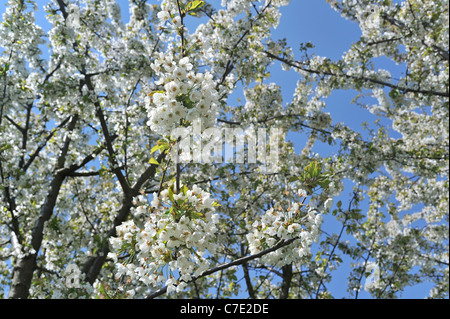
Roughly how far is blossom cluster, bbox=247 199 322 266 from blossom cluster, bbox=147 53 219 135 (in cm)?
76

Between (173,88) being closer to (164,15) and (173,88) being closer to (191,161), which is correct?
(164,15)

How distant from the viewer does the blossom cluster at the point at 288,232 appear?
217cm

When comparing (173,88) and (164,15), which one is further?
(164,15)

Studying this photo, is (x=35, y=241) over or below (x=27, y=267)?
over

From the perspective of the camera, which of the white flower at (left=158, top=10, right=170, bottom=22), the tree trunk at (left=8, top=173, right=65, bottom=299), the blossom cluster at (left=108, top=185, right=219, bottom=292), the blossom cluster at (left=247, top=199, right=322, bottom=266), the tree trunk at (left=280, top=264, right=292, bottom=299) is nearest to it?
the blossom cluster at (left=108, top=185, right=219, bottom=292)

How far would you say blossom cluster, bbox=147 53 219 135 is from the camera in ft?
6.71

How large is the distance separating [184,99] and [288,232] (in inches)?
40.2

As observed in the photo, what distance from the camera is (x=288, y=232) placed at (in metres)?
2.21

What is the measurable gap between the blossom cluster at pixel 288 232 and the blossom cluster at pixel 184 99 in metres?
0.76

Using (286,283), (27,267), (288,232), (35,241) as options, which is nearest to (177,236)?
(288,232)

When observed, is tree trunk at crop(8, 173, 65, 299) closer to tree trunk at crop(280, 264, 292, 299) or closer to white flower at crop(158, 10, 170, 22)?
white flower at crop(158, 10, 170, 22)

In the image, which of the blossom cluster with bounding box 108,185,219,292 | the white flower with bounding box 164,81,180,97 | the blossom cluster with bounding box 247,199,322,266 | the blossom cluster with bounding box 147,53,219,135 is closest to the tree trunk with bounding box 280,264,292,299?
the blossom cluster with bounding box 247,199,322,266

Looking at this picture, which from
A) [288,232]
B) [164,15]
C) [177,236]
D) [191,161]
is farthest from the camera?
[191,161]

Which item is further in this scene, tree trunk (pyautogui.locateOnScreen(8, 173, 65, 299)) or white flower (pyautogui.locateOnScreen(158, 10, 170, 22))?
tree trunk (pyautogui.locateOnScreen(8, 173, 65, 299))
